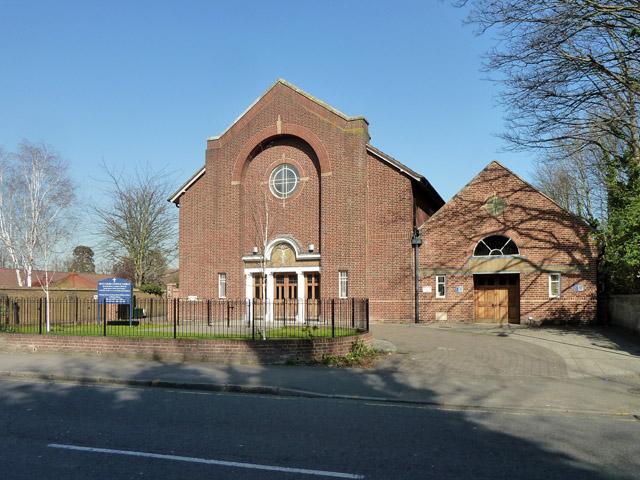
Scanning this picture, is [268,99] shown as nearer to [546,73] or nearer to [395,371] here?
[546,73]

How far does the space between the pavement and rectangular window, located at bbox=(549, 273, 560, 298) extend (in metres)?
6.55

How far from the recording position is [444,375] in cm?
1359

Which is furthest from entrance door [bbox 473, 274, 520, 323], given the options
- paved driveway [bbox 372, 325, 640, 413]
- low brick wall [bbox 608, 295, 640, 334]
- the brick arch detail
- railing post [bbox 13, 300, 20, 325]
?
railing post [bbox 13, 300, 20, 325]

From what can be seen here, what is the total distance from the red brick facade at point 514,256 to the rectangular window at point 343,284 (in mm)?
3702

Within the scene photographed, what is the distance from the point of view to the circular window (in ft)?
102

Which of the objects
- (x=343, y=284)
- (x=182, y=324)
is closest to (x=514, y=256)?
(x=343, y=284)

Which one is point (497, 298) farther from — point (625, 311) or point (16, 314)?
point (16, 314)

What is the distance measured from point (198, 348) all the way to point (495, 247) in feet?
54.1

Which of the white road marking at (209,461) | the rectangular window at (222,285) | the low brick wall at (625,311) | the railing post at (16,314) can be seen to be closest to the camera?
the white road marking at (209,461)

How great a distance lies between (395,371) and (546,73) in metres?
10.5

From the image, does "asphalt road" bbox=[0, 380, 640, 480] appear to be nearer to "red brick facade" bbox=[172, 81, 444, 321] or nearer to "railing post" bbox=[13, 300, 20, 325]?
"railing post" bbox=[13, 300, 20, 325]

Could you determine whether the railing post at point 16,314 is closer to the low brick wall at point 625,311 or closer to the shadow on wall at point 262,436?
the shadow on wall at point 262,436

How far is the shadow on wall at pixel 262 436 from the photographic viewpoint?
646 cm

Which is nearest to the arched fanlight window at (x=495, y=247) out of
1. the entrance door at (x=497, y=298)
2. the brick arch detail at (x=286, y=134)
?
the entrance door at (x=497, y=298)
